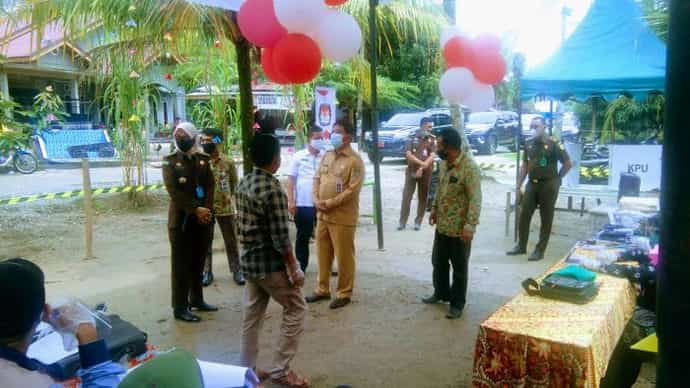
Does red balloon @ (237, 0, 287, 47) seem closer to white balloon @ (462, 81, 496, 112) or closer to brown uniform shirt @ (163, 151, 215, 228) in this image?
brown uniform shirt @ (163, 151, 215, 228)

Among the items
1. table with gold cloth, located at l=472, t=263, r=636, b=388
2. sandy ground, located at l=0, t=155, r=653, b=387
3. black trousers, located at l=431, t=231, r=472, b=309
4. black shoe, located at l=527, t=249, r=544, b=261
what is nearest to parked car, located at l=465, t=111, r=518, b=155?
sandy ground, located at l=0, t=155, r=653, b=387

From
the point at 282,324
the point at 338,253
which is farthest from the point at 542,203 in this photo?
the point at 282,324

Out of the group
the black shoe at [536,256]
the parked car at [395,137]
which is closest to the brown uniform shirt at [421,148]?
the black shoe at [536,256]

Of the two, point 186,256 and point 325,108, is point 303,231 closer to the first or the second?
point 186,256

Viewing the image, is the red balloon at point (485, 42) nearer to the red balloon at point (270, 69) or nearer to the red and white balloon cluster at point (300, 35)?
the red and white balloon cluster at point (300, 35)

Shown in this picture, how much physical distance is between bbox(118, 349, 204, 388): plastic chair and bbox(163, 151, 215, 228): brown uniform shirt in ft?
10.6

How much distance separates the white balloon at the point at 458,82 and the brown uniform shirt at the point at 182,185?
2551mm

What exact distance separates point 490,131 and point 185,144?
18.2 meters

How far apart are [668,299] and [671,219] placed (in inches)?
6.2

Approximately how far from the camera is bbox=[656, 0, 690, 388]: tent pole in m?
1.00

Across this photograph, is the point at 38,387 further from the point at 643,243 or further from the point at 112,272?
the point at 112,272

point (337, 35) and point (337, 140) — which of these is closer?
point (337, 35)

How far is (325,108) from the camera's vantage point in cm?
717

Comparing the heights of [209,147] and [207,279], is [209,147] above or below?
above
